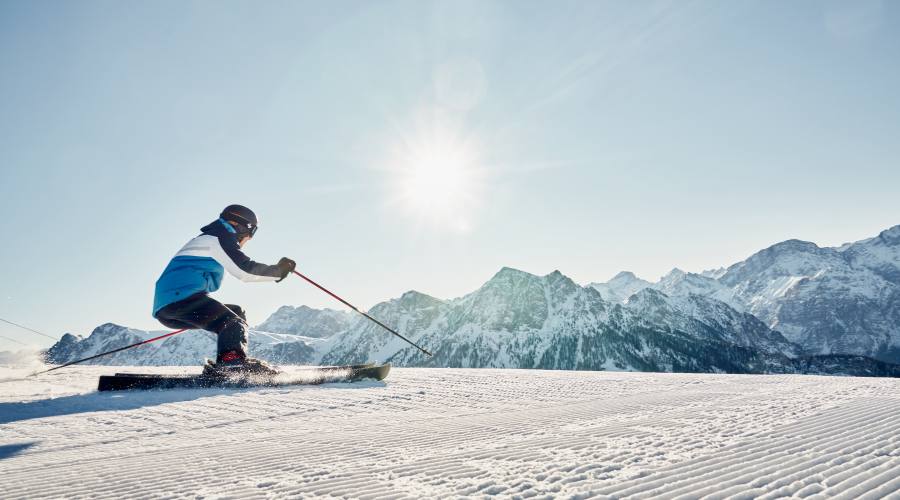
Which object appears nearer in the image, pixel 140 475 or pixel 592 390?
pixel 140 475

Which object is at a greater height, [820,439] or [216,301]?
[216,301]

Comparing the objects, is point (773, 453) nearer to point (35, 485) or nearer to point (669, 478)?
point (669, 478)

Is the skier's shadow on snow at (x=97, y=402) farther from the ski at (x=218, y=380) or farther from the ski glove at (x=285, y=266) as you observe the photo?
the ski glove at (x=285, y=266)

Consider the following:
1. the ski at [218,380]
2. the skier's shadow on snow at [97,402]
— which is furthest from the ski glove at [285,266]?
the skier's shadow on snow at [97,402]

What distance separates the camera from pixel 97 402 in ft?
22.3

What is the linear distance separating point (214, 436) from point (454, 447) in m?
2.61

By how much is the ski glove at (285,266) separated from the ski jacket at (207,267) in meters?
0.08

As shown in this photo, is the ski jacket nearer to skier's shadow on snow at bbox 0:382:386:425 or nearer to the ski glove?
the ski glove

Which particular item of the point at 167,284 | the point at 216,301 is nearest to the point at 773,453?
the point at 216,301

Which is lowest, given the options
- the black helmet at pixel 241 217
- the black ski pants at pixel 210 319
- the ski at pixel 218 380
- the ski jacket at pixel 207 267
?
the ski at pixel 218 380

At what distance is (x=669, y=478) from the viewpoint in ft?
11.0

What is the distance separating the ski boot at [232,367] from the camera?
8.85 metres

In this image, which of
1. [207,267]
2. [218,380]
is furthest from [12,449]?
[207,267]

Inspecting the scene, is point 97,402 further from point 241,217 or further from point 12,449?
point 241,217
